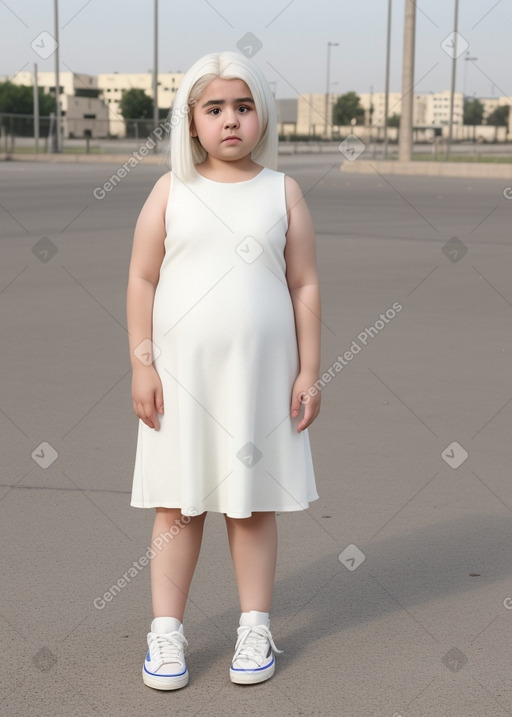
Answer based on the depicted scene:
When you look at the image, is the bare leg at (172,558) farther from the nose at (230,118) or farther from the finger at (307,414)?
the nose at (230,118)

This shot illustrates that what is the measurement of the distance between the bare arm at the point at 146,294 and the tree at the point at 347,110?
122 m

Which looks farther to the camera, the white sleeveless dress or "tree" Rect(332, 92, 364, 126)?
A: "tree" Rect(332, 92, 364, 126)

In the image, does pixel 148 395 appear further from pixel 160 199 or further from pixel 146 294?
pixel 160 199

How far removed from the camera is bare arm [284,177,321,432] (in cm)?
291

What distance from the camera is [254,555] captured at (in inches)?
120

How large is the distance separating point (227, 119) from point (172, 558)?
1164mm

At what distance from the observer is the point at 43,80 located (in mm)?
153500

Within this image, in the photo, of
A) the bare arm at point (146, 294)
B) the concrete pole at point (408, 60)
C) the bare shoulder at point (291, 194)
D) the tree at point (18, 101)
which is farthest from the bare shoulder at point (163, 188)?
the tree at point (18, 101)

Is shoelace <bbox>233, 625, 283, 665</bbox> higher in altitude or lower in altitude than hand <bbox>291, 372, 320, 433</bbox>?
lower

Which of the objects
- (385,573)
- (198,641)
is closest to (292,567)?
(385,573)

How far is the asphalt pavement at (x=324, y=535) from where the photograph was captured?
9.61 ft

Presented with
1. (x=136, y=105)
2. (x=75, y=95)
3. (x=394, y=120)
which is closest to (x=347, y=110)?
(x=394, y=120)

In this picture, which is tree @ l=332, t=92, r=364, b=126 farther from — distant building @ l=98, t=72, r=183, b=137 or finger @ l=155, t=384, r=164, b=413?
finger @ l=155, t=384, r=164, b=413

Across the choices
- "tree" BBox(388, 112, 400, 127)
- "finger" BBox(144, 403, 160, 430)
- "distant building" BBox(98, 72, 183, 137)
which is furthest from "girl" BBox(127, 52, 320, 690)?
"distant building" BBox(98, 72, 183, 137)
